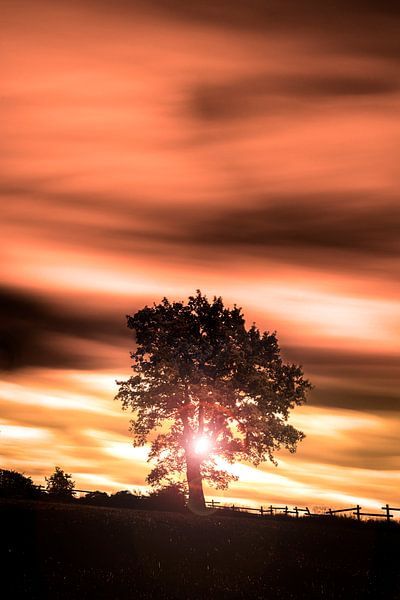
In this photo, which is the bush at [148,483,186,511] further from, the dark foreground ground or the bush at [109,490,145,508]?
the dark foreground ground

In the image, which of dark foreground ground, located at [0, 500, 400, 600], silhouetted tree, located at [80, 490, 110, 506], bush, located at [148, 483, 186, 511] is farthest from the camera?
silhouetted tree, located at [80, 490, 110, 506]

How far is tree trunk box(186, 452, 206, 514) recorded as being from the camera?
208 feet

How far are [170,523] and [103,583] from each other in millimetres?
14268

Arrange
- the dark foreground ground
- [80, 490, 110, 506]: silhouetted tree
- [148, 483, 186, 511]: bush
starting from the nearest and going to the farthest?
the dark foreground ground → [148, 483, 186, 511]: bush → [80, 490, 110, 506]: silhouetted tree

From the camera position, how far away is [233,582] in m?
39.7

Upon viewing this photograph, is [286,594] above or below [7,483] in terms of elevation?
below

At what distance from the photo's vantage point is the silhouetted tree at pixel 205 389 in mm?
65562

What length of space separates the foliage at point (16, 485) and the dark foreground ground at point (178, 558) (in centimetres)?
1213

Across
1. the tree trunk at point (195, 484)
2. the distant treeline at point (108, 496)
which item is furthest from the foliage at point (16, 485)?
the tree trunk at point (195, 484)

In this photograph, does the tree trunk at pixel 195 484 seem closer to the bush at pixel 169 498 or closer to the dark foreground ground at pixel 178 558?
the bush at pixel 169 498

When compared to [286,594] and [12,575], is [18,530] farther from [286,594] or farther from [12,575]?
[286,594]

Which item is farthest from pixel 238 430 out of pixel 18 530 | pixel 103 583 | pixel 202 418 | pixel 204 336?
pixel 103 583

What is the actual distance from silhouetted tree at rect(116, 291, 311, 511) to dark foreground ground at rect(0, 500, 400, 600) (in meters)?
9.91

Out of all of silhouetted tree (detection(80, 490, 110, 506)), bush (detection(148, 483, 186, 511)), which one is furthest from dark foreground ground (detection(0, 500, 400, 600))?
silhouetted tree (detection(80, 490, 110, 506))
